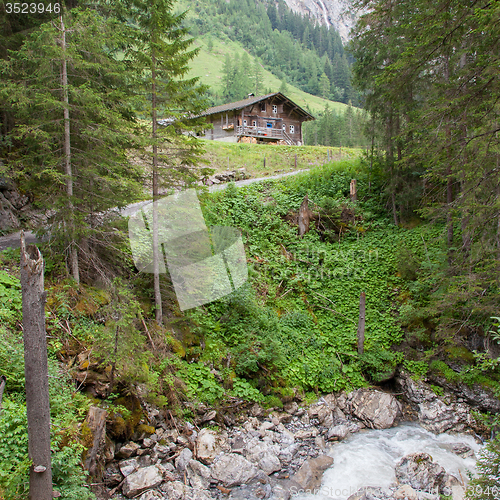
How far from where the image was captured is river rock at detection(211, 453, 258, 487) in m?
6.88

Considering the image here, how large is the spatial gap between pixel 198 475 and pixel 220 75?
102505 millimetres

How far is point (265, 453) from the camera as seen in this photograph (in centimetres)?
771

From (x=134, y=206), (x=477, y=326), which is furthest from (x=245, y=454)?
(x=134, y=206)

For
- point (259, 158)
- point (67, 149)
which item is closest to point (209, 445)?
point (67, 149)

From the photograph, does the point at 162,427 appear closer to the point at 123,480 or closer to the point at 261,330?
the point at 123,480

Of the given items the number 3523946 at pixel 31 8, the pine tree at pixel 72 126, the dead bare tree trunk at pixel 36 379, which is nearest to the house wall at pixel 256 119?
the number 3523946 at pixel 31 8

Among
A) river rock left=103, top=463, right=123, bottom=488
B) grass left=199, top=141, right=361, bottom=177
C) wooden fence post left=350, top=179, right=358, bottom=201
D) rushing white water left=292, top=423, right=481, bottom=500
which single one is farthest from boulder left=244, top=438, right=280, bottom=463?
grass left=199, top=141, right=361, bottom=177

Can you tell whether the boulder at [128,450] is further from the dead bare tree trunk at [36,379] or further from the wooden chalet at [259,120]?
the wooden chalet at [259,120]

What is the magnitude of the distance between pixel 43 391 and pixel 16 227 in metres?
9.15

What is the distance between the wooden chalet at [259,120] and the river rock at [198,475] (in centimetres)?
3300

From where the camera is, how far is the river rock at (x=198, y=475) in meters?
6.52

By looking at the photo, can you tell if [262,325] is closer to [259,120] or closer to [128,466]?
[128,466]

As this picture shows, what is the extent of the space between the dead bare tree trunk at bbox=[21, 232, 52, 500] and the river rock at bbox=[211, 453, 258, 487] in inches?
139

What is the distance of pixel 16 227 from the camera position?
37.2 feet
